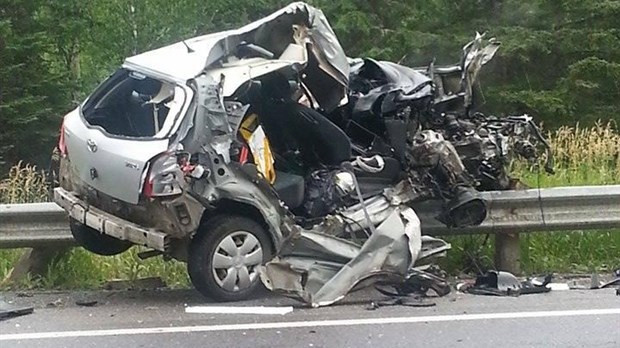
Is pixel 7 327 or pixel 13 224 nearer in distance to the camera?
pixel 7 327

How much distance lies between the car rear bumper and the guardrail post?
104 inches

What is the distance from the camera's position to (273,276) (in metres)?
6.54

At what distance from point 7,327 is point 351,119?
124 inches

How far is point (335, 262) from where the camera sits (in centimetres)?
680

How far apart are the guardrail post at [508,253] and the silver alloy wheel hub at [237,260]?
6.54ft

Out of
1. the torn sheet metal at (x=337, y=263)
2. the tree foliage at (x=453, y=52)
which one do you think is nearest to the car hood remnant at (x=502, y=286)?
the torn sheet metal at (x=337, y=263)

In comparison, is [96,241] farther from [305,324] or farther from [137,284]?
[305,324]

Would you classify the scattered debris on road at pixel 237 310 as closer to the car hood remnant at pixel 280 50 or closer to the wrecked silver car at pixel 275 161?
the wrecked silver car at pixel 275 161

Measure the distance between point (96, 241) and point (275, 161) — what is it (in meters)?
1.41

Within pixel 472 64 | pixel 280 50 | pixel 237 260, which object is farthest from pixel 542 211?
pixel 237 260

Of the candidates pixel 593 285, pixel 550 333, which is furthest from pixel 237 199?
pixel 593 285

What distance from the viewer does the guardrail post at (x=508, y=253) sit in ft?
25.0

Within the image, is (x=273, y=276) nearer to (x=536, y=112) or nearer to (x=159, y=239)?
(x=159, y=239)

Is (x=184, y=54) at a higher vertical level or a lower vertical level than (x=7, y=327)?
higher
